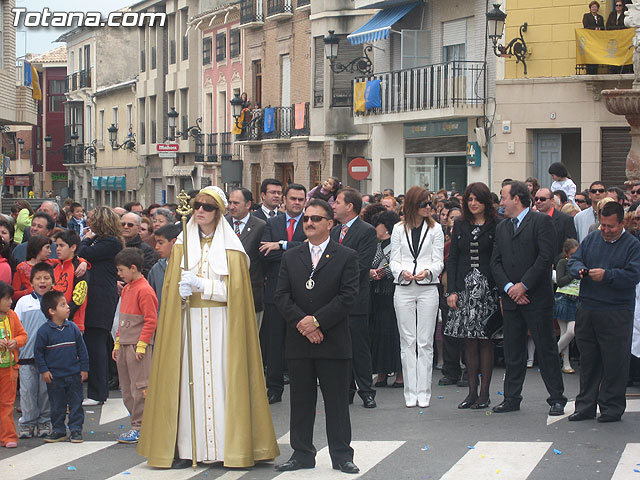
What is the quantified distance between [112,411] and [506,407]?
3.86 metres

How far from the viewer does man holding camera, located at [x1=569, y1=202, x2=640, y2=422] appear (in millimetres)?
9805

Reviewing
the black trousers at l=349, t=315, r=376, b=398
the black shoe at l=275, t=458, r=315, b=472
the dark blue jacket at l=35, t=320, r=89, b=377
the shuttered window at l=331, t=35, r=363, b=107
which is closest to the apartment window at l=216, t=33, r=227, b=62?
the shuttered window at l=331, t=35, r=363, b=107

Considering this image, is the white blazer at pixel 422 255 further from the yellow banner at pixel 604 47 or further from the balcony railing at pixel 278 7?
the balcony railing at pixel 278 7

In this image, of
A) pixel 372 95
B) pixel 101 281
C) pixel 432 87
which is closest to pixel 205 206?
pixel 101 281

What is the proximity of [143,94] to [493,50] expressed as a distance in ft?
109

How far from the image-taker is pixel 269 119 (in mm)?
39188

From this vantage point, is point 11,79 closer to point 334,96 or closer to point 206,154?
point 334,96

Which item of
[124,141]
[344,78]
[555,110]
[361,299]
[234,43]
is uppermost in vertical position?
[234,43]

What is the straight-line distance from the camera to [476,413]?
34.8 ft

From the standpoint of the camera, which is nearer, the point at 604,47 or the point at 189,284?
the point at 189,284

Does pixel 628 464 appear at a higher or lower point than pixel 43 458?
higher

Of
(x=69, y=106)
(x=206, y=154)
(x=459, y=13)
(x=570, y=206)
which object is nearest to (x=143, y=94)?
(x=206, y=154)

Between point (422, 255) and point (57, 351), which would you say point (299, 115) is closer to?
point (422, 255)

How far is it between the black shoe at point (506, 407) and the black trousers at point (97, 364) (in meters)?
4.00
